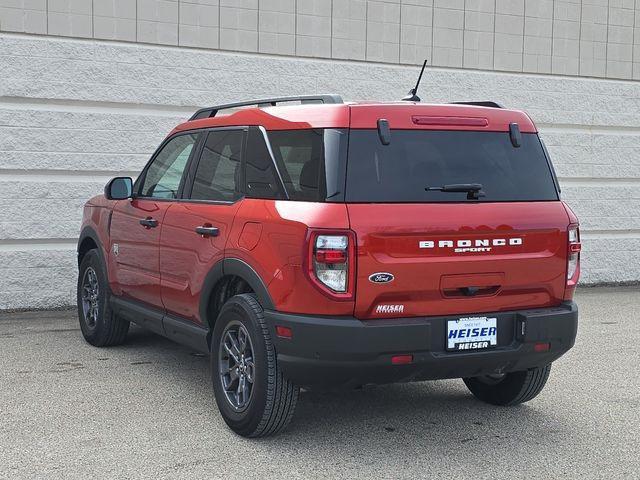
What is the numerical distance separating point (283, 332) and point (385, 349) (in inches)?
Answer: 21.0

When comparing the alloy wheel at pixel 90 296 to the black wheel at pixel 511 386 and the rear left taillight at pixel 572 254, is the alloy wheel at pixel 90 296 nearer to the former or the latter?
the black wheel at pixel 511 386

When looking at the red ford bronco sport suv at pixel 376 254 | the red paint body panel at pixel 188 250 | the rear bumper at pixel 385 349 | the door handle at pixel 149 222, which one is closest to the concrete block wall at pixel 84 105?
the door handle at pixel 149 222

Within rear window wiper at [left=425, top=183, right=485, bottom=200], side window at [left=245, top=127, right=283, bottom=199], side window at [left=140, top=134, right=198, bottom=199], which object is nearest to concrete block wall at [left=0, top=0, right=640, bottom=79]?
side window at [left=140, top=134, right=198, bottom=199]

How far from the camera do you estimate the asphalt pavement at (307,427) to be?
4.46m

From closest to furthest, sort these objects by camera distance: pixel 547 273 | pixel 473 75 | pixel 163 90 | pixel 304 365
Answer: pixel 304 365, pixel 547 273, pixel 163 90, pixel 473 75

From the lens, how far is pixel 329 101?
5.03m

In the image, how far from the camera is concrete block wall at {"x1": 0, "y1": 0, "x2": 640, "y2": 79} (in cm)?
944

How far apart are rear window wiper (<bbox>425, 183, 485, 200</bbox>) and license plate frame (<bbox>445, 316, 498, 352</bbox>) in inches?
25.4

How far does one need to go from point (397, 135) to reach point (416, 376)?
4.12ft

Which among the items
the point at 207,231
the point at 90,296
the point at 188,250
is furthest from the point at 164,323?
the point at 90,296

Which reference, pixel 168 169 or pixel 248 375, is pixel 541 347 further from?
pixel 168 169

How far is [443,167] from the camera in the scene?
477 cm

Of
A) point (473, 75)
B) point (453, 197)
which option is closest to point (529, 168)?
point (453, 197)

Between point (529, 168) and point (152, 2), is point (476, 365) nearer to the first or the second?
point (529, 168)
